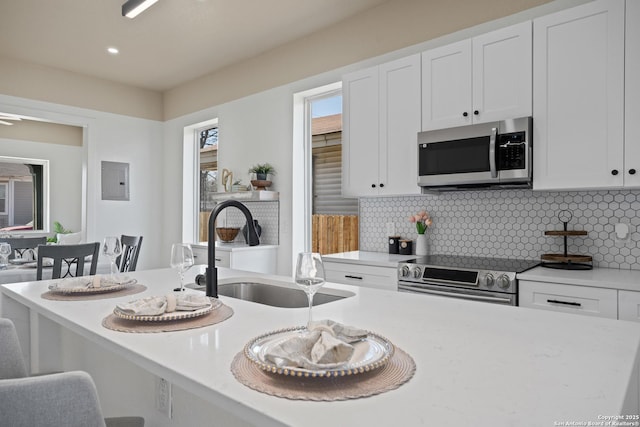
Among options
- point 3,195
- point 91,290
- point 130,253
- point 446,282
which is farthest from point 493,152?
point 3,195

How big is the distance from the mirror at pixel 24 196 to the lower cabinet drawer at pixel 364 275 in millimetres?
6737

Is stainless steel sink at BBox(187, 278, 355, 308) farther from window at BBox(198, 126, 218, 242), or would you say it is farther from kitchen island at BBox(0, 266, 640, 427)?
window at BBox(198, 126, 218, 242)

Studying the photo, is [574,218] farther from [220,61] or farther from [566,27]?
[220,61]

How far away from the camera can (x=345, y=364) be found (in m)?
0.79

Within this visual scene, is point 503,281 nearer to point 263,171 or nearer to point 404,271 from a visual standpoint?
point 404,271

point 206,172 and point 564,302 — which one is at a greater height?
point 206,172

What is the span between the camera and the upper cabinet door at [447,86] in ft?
8.92

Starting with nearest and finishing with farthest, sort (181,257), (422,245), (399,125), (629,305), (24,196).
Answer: (181,257) < (629,305) < (399,125) < (422,245) < (24,196)

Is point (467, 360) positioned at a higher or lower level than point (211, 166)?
lower

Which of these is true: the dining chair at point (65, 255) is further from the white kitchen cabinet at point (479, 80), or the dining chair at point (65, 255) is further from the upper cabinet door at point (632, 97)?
the upper cabinet door at point (632, 97)

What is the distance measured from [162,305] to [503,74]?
2.34m

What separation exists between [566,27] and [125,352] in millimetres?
2649

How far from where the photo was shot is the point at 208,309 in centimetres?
128

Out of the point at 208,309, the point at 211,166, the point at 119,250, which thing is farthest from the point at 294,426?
the point at 211,166
